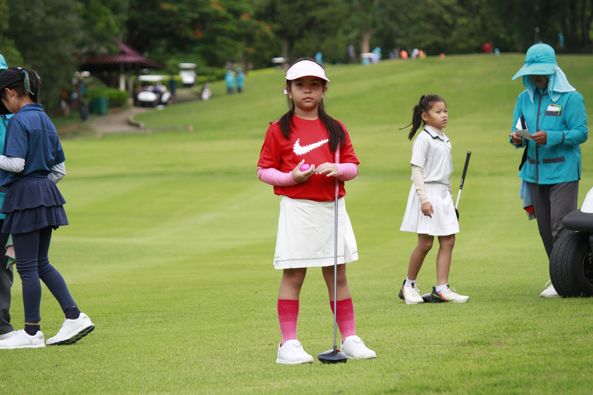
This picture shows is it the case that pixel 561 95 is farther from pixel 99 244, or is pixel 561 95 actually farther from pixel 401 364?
pixel 99 244

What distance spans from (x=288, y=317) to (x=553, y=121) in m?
4.04

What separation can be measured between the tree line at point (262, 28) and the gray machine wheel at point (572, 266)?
148 ft

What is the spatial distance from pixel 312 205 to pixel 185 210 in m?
18.8

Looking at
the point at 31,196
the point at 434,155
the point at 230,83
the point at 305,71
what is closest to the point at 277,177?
the point at 305,71

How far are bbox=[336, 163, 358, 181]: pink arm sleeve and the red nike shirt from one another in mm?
75

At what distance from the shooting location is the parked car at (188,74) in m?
90.3

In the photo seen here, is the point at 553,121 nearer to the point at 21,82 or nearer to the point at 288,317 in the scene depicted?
the point at 288,317

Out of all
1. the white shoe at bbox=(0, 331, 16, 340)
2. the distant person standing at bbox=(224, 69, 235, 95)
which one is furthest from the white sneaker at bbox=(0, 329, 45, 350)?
the distant person standing at bbox=(224, 69, 235, 95)

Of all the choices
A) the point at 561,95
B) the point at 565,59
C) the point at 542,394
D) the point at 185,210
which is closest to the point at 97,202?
the point at 185,210

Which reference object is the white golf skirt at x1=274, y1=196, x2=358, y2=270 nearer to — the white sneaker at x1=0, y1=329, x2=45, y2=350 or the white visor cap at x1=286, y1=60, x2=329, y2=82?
the white visor cap at x1=286, y1=60, x2=329, y2=82

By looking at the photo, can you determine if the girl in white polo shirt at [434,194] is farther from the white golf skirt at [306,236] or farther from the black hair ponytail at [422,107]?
the white golf skirt at [306,236]

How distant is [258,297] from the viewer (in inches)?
464

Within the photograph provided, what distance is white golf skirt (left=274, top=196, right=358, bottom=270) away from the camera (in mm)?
7391

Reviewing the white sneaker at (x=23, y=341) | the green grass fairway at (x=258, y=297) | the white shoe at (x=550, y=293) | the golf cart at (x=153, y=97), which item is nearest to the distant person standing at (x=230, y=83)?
the golf cart at (x=153, y=97)
